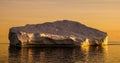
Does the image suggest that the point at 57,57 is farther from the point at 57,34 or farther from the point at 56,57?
the point at 57,34

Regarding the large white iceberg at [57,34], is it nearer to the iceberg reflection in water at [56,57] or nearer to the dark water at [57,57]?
the dark water at [57,57]

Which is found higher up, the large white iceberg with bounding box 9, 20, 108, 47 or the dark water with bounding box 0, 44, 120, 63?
the large white iceberg with bounding box 9, 20, 108, 47

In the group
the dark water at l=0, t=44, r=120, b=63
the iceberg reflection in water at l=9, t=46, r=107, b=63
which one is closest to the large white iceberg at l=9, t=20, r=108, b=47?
the dark water at l=0, t=44, r=120, b=63

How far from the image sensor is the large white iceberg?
6812cm

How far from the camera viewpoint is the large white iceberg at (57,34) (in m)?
68.1

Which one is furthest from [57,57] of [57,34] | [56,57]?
[57,34]

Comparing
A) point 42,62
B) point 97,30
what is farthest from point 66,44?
point 42,62

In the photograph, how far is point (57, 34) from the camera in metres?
70.4

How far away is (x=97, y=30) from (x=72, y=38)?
506 inches

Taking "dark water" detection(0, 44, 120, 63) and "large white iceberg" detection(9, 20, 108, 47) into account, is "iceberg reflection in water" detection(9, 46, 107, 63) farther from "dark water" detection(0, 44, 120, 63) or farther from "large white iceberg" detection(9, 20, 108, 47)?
"large white iceberg" detection(9, 20, 108, 47)

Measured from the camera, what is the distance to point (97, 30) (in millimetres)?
80750

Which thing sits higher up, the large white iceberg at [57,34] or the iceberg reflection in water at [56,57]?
the large white iceberg at [57,34]

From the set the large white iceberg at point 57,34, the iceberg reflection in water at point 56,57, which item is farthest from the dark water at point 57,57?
the large white iceberg at point 57,34

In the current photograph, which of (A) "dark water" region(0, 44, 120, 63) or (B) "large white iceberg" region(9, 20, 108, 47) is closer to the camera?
(A) "dark water" region(0, 44, 120, 63)
